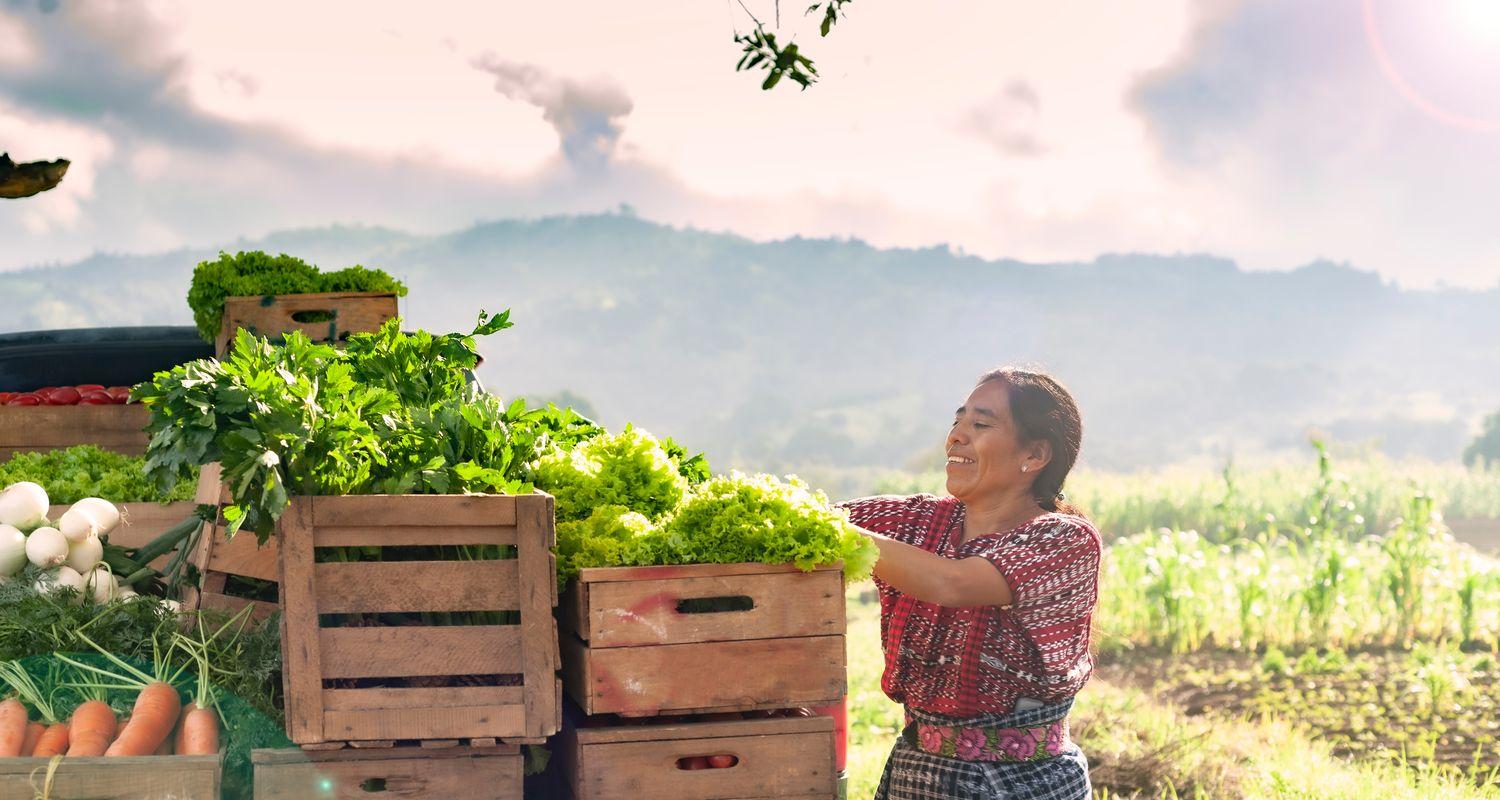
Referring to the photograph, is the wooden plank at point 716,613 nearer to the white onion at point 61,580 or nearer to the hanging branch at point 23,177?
the white onion at point 61,580

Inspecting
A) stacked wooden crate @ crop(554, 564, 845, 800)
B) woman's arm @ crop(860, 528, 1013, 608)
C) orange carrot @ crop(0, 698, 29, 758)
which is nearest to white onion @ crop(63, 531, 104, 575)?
orange carrot @ crop(0, 698, 29, 758)

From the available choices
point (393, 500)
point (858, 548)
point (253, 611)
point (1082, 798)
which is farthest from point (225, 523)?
point (1082, 798)

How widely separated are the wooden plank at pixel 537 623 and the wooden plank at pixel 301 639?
452mm

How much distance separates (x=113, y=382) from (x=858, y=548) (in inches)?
203

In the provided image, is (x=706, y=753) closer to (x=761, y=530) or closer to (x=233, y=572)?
(x=761, y=530)

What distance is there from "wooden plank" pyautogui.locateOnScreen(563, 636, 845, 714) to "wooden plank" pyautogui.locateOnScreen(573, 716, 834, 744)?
0.06 metres

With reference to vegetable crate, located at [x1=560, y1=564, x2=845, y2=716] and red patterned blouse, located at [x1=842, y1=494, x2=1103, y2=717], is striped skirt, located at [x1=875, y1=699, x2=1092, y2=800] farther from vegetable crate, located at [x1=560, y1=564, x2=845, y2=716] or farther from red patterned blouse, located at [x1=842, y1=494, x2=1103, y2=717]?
vegetable crate, located at [x1=560, y1=564, x2=845, y2=716]

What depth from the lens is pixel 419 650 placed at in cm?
301

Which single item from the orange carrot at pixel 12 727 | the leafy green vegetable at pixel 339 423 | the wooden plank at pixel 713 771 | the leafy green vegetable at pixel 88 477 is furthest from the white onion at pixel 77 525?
the wooden plank at pixel 713 771

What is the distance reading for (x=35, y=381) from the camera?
6.78 m

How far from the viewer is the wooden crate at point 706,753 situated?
10.2 ft

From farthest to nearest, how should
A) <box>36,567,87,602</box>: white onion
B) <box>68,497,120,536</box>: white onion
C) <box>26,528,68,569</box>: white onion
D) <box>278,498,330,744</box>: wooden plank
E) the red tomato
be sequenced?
1. the red tomato
2. <box>68,497,120,536</box>: white onion
3. <box>26,528,68,569</box>: white onion
4. <box>36,567,87,602</box>: white onion
5. <box>278,498,330,744</box>: wooden plank

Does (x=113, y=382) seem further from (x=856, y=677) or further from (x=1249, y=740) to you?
(x=1249, y=740)

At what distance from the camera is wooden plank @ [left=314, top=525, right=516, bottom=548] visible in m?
2.97
